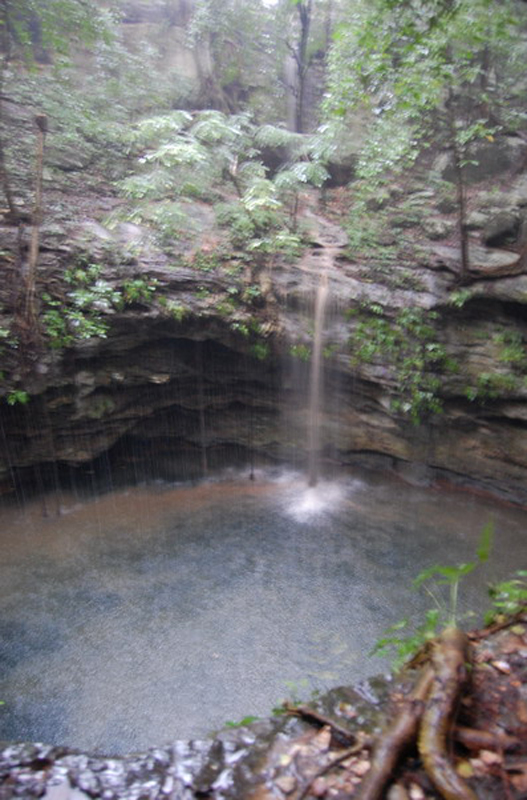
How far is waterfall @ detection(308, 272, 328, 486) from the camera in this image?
10.3m

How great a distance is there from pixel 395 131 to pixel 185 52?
742 centimetres

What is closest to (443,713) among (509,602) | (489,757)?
(489,757)

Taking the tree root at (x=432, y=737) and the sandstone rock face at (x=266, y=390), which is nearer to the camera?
the tree root at (x=432, y=737)

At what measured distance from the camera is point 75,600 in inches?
273

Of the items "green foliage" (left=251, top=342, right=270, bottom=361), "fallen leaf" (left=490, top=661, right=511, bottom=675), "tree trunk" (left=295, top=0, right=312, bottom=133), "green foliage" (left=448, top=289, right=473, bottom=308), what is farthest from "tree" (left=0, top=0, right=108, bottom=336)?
"fallen leaf" (left=490, top=661, right=511, bottom=675)

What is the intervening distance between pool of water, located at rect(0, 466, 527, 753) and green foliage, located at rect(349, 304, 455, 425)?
6.58 feet

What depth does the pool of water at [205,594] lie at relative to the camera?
17.6 feet

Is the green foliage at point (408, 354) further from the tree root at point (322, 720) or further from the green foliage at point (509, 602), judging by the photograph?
the tree root at point (322, 720)

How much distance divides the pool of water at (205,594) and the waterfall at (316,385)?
63 cm

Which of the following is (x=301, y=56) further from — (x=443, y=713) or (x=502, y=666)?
(x=443, y=713)

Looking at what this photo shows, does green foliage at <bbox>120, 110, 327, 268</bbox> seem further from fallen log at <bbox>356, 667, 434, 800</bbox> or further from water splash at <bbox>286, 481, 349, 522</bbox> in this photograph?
fallen log at <bbox>356, 667, 434, 800</bbox>

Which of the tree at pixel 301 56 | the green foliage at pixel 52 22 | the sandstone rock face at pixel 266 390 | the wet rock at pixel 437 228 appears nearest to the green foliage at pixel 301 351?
the sandstone rock face at pixel 266 390

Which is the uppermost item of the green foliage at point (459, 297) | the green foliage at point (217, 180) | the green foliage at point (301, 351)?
the green foliage at point (217, 180)

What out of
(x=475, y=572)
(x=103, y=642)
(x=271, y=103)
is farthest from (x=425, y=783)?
(x=271, y=103)
